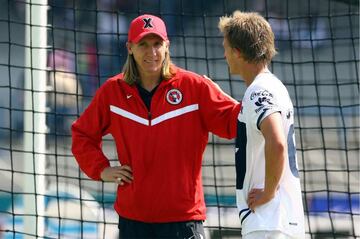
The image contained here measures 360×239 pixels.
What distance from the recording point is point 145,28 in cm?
372

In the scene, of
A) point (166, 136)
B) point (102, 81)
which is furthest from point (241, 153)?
point (102, 81)

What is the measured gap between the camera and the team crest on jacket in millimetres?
3689

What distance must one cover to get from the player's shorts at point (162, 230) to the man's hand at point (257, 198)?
1.69ft

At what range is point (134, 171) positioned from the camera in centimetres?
365

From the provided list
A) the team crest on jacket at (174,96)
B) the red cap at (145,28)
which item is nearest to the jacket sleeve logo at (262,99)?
the team crest on jacket at (174,96)

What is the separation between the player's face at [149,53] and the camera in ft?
12.1

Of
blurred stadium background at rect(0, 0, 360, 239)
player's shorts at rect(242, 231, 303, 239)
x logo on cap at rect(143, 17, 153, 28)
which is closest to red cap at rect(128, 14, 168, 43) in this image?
x logo on cap at rect(143, 17, 153, 28)

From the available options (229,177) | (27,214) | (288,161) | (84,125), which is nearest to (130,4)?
(229,177)

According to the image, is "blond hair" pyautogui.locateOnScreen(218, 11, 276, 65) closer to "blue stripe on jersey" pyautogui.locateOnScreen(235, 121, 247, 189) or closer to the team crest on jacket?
"blue stripe on jersey" pyautogui.locateOnScreen(235, 121, 247, 189)

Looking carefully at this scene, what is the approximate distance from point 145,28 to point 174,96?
1.02 feet

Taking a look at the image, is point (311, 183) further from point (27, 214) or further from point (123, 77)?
point (123, 77)

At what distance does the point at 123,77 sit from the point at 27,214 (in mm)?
1531

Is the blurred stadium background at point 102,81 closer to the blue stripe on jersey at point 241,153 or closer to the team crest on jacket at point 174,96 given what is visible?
the team crest on jacket at point 174,96

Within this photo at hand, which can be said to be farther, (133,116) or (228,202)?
(228,202)
